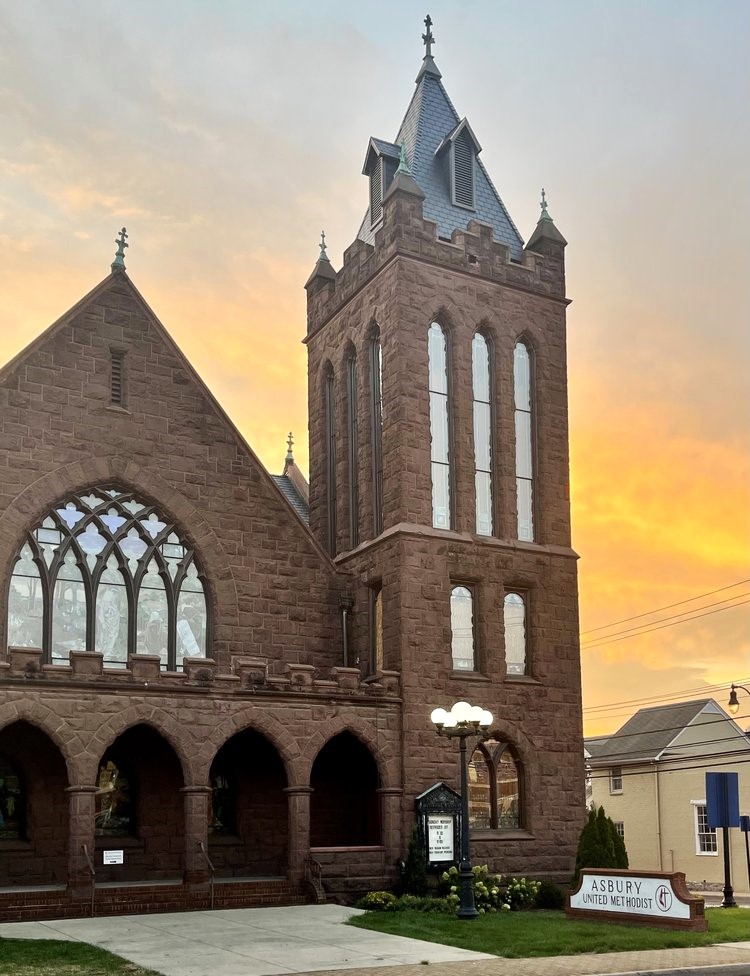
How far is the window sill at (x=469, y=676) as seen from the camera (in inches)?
1160

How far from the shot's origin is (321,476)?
3503 cm

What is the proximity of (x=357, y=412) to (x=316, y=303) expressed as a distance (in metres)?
4.35

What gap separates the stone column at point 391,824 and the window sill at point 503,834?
1.91 meters

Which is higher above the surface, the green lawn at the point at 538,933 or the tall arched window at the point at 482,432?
the tall arched window at the point at 482,432

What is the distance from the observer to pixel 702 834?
47094mm

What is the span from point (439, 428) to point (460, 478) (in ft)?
4.63

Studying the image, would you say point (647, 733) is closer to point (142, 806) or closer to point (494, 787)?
point (494, 787)

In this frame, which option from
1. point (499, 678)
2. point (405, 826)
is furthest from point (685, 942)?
point (499, 678)

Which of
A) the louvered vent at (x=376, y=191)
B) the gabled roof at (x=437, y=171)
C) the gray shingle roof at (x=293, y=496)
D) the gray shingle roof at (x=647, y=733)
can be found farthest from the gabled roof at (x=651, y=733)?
the louvered vent at (x=376, y=191)

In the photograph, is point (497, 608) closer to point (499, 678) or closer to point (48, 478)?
point (499, 678)

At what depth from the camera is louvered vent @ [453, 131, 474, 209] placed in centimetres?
3406

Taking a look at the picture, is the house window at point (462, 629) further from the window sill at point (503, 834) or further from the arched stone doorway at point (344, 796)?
the window sill at point (503, 834)

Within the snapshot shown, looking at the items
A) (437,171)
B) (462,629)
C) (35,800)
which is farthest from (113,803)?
(437,171)

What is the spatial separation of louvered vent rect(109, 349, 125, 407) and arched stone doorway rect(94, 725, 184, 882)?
763cm
